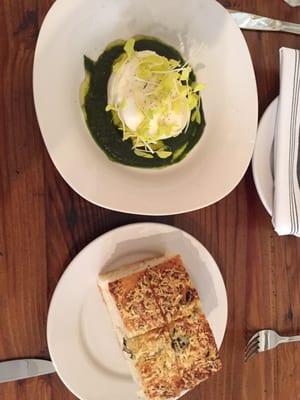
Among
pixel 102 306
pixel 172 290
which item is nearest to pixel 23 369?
pixel 102 306

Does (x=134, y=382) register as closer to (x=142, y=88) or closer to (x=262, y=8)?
(x=142, y=88)

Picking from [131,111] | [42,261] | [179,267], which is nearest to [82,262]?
[42,261]

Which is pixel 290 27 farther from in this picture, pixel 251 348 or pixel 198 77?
pixel 251 348

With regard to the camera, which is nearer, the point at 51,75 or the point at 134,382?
the point at 51,75

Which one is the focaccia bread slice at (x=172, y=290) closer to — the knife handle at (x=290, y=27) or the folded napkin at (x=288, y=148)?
the folded napkin at (x=288, y=148)

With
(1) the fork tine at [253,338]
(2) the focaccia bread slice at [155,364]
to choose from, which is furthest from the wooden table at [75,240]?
(2) the focaccia bread slice at [155,364]

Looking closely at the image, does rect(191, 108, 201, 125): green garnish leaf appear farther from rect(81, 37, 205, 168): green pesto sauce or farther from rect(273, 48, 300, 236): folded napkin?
rect(273, 48, 300, 236): folded napkin
